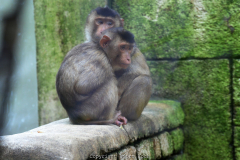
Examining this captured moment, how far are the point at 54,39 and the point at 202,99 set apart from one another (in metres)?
2.58

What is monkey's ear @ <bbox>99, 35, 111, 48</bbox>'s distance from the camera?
3.38 metres

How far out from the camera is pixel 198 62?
4.42m

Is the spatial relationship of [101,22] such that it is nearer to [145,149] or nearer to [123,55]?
[123,55]

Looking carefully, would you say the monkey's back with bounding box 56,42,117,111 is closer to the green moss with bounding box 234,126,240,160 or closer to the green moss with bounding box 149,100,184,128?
the green moss with bounding box 149,100,184,128

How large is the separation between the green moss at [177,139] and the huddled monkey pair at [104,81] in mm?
1039

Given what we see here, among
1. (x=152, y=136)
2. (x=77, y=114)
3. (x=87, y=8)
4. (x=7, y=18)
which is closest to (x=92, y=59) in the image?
(x=77, y=114)

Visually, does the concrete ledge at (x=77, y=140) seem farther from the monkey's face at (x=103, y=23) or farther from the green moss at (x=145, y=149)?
the monkey's face at (x=103, y=23)

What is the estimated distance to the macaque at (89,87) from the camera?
3.05 meters

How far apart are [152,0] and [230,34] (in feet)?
4.50

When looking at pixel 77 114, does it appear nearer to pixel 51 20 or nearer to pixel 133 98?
pixel 133 98

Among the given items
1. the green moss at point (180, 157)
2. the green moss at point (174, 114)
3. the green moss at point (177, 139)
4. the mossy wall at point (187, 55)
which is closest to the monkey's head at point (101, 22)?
the mossy wall at point (187, 55)

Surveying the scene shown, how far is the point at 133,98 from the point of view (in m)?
3.41

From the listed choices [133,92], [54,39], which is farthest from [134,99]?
[54,39]

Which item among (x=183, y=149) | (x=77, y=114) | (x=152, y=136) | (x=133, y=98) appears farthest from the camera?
(x=183, y=149)
